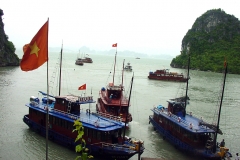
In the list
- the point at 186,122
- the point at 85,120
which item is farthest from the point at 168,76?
the point at 85,120

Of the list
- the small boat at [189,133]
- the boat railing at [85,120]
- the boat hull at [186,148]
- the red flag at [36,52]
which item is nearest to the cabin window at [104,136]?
the boat railing at [85,120]

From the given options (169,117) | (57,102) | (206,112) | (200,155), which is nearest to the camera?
(200,155)

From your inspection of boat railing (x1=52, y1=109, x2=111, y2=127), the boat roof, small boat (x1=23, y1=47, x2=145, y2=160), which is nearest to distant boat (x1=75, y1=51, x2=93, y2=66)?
the boat roof

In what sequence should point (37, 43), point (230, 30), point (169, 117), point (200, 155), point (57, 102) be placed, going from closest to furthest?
point (37, 43) → point (200, 155) → point (57, 102) → point (169, 117) → point (230, 30)

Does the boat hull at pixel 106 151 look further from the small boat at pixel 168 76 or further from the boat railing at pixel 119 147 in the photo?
the small boat at pixel 168 76

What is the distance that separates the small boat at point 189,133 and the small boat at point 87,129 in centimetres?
363

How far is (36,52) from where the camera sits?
1034 centimetres

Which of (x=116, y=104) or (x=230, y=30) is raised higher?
(x=230, y=30)

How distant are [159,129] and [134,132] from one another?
257 centimetres

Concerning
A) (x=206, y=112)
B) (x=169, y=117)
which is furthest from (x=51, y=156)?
(x=206, y=112)

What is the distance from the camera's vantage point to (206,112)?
124 feet

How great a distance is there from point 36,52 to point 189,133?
1465cm

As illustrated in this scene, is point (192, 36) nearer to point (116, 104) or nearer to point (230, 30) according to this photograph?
point (230, 30)

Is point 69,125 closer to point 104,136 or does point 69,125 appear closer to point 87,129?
point 87,129
